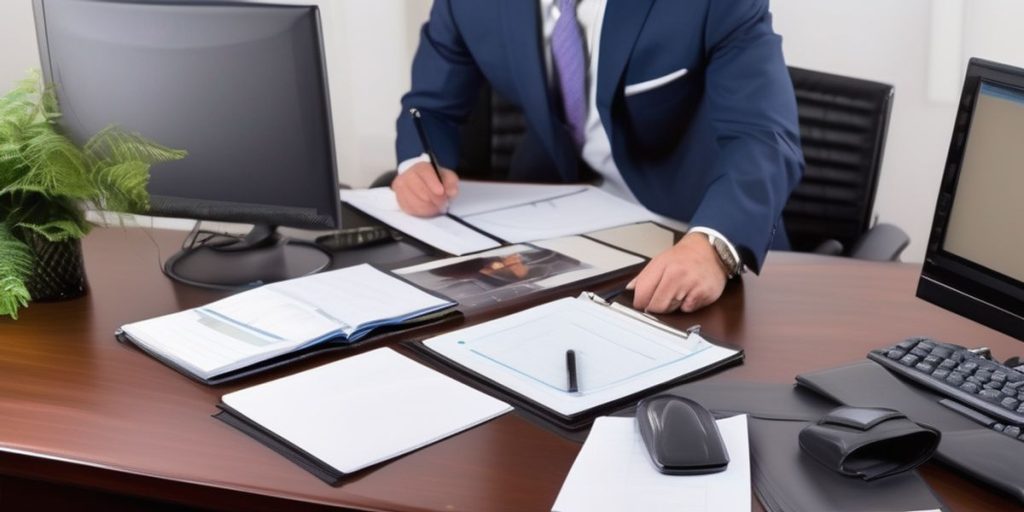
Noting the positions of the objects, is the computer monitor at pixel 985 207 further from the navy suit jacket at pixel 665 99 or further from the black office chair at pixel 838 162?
A: the black office chair at pixel 838 162

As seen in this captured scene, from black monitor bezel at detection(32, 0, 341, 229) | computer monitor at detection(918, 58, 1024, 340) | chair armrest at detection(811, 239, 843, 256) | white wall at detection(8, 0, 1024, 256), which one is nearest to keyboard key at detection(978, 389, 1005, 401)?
computer monitor at detection(918, 58, 1024, 340)

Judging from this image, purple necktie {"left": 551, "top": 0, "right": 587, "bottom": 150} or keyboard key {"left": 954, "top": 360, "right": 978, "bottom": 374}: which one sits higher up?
purple necktie {"left": 551, "top": 0, "right": 587, "bottom": 150}

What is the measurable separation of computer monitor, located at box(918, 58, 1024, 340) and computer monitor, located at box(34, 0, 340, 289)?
801 mm

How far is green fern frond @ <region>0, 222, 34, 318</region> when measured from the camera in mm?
1341

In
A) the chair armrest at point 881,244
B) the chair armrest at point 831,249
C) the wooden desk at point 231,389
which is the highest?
the wooden desk at point 231,389

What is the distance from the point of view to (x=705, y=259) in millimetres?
1444

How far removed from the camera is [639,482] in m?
0.94

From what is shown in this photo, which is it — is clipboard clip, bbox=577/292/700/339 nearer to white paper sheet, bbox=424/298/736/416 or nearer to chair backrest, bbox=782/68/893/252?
white paper sheet, bbox=424/298/736/416

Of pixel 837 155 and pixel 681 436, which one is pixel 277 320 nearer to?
pixel 681 436

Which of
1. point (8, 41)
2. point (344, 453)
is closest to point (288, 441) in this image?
point (344, 453)

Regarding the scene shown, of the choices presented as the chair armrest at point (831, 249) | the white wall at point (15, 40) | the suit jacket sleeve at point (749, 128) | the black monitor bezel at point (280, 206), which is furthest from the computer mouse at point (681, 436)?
the white wall at point (15, 40)

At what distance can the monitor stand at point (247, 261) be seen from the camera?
150 centimetres

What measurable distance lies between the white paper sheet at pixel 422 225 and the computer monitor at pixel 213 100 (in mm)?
188

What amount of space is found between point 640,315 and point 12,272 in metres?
0.82
